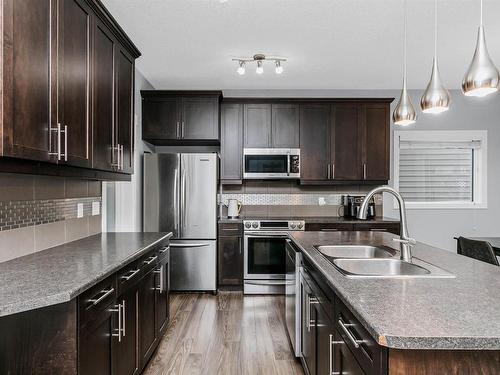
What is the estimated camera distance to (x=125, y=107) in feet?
8.96

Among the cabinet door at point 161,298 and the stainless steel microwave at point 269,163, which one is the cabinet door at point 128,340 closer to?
the cabinet door at point 161,298

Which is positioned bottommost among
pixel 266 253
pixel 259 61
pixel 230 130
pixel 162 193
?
pixel 266 253

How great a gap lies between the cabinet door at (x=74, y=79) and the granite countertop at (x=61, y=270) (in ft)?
1.77

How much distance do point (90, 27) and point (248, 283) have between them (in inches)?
123

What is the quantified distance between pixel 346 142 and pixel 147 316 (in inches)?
128

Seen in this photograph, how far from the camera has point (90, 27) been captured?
2102 mm

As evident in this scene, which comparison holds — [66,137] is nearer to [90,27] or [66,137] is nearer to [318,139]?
[90,27]

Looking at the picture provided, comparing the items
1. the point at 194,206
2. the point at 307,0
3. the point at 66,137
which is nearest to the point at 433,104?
the point at 307,0

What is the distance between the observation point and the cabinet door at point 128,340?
1.89 metres

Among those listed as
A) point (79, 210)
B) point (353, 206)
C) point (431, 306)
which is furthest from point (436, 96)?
point (353, 206)

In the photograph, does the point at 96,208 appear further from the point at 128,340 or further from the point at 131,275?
the point at 128,340

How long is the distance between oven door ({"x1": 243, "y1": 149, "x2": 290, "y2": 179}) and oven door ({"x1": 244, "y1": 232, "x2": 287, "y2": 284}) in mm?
783

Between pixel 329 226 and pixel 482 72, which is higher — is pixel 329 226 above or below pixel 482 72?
below

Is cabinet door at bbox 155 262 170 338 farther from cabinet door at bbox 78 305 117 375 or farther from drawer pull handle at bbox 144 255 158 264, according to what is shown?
cabinet door at bbox 78 305 117 375
